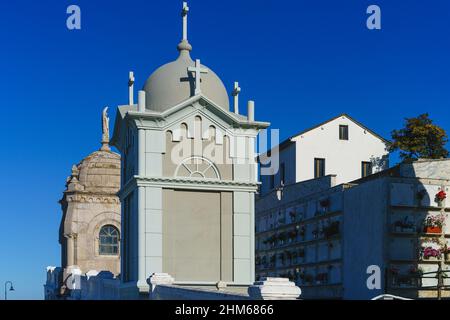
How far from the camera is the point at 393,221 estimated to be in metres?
42.8

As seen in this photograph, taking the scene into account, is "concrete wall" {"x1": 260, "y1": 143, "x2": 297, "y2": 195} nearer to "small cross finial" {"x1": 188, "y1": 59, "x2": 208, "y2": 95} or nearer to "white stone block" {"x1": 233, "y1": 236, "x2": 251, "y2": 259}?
"white stone block" {"x1": 233, "y1": 236, "x2": 251, "y2": 259}

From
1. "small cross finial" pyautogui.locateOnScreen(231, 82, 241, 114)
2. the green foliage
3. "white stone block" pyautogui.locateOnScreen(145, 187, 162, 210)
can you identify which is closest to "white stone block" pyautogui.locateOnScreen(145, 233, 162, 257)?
"white stone block" pyautogui.locateOnScreen(145, 187, 162, 210)

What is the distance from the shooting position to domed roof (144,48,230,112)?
30.2 meters

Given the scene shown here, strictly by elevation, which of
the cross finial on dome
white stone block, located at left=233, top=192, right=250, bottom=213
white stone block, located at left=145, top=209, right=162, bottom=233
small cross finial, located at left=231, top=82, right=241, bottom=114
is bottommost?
white stone block, located at left=145, top=209, right=162, bottom=233

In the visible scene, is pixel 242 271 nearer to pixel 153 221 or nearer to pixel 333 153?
pixel 153 221

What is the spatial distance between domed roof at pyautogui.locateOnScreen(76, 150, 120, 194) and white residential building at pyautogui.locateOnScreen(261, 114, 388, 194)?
15.2 metres

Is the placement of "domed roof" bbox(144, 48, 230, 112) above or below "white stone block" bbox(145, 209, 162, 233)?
above

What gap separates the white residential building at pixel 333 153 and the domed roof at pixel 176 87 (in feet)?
108

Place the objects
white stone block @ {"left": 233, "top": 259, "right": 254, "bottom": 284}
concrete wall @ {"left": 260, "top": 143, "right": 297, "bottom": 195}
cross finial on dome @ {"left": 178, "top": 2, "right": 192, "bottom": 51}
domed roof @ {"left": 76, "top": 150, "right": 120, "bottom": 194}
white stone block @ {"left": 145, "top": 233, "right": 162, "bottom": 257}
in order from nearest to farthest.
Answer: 1. white stone block @ {"left": 145, "top": 233, "right": 162, "bottom": 257}
2. white stone block @ {"left": 233, "top": 259, "right": 254, "bottom": 284}
3. cross finial on dome @ {"left": 178, "top": 2, "right": 192, "bottom": 51}
4. domed roof @ {"left": 76, "top": 150, "right": 120, "bottom": 194}
5. concrete wall @ {"left": 260, "top": 143, "right": 297, "bottom": 195}

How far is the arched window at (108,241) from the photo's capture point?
5669cm

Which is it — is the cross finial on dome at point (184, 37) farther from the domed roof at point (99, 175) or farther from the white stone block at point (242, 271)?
the domed roof at point (99, 175)

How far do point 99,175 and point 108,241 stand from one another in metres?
4.99

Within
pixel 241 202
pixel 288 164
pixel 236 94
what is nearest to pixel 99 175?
pixel 288 164
